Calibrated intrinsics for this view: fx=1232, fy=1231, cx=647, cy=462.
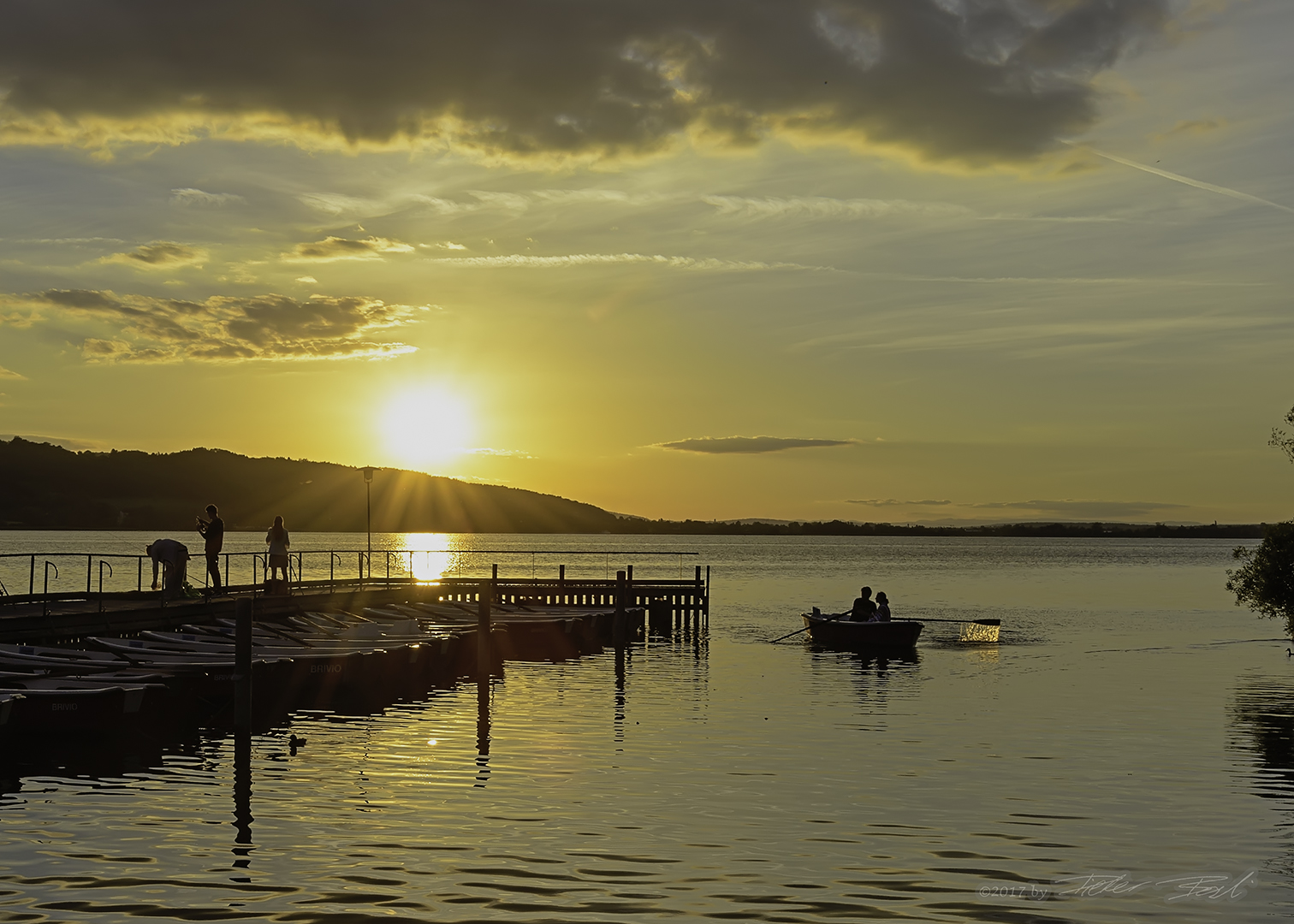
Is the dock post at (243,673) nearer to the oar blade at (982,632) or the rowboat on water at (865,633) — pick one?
the rowboat on water at (865,633)

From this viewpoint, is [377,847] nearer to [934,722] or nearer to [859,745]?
[859,745]

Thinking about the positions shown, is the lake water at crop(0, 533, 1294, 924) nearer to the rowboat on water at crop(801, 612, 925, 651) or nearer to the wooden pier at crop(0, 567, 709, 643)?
the wooden pier at crop(0, 567, 709, 643)

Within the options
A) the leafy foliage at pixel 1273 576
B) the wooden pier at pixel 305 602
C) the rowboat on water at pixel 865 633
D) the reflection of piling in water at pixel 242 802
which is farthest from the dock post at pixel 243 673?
the leafy foliage at pixel 1273 576

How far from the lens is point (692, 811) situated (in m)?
19.2

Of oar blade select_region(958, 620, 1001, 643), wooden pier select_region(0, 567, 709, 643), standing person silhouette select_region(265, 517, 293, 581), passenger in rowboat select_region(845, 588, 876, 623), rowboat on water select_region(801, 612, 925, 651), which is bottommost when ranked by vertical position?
oar blade select_region(958, 620, 1001, 643)

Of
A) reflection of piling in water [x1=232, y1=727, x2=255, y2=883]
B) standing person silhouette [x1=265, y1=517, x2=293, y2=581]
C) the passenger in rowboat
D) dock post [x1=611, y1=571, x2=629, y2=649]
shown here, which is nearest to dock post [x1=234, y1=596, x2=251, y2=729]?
reflection of piling in water [x1=232, y1=727, x2=255, y2=883]

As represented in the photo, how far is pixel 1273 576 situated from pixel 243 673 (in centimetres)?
3721

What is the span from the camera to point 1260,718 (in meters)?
31.7

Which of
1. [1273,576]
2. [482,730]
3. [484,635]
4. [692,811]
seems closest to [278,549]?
[484,635]

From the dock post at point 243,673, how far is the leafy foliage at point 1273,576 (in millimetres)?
34932

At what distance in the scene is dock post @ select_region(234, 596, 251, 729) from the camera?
25938mm

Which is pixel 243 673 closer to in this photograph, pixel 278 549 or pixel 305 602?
pixel 278 549

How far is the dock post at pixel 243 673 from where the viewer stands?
25.9 meters

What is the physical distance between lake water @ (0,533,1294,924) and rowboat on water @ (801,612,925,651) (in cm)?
923
